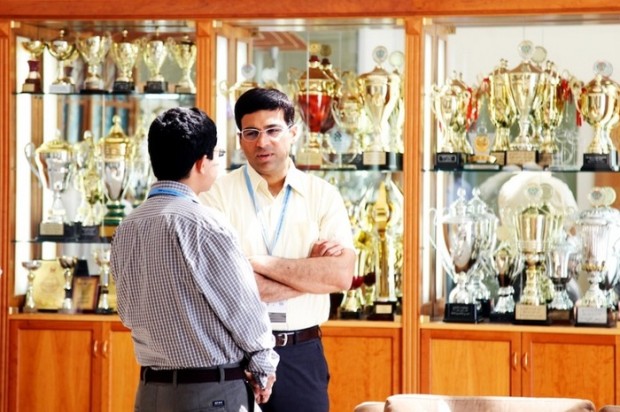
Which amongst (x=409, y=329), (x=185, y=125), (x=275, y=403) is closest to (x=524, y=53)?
(x=409, y=329)

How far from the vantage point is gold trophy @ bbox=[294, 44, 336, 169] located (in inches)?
198

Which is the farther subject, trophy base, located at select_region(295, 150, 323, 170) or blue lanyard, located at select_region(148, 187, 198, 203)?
trophy base, located at select_region(295, 150, 323, 170)

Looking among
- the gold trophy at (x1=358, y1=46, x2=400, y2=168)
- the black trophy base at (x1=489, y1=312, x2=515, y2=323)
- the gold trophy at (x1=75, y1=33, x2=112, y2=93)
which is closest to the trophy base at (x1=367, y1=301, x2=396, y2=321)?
the black trophy base at (x1=489, y1=312, x2=515, y2=323)

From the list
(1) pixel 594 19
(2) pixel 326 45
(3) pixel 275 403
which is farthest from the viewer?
(2) pixel 326 45

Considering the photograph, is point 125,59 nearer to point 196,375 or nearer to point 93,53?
point 93,53

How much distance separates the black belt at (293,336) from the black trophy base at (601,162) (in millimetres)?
1738

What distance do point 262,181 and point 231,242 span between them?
0.93 m

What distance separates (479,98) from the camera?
496 centimetres

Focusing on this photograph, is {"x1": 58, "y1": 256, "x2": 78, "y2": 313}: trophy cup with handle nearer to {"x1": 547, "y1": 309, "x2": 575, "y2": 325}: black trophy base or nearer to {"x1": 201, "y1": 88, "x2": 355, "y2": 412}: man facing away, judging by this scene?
{"x1": 201, "y1": 88, "x2": 355, "y2": 412}: man facing away

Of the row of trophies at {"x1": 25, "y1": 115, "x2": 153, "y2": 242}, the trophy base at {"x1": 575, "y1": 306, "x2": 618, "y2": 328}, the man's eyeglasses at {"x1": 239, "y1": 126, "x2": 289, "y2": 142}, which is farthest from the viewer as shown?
the row of trophies at {"x1": 25, "y1": 115, "x2": 153, "y2": 242}

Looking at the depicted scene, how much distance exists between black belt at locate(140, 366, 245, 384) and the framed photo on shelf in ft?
7.69

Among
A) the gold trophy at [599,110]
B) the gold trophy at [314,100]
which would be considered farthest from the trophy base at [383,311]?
the gold trophy at [599,110]

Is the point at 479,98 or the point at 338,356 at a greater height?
the point at 479,98

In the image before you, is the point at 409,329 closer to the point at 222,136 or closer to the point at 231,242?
the point at 222,136
